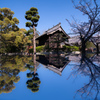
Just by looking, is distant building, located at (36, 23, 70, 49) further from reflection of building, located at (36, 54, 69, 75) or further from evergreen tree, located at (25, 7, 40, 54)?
reflection of building, located at (36, 54, 69, 75)

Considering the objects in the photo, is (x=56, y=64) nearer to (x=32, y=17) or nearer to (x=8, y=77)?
(x=8, y=77)

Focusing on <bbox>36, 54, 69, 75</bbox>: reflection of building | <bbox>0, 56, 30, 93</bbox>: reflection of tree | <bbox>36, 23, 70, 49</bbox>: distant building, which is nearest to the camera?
<bbox>0, 56, 30, 93</bbox>: reflection of tree

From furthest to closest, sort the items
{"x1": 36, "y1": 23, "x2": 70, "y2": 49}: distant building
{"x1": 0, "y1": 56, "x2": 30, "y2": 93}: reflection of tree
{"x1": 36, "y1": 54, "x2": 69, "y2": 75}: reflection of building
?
{"x1": 36, "y1": 23, "x2": 70, "y2": 49}: distant building < {"x1": 36, "y1": 54, "x2": 69, "y2": 75}: reflection of building < {"x1": 0, "y1": 56, "x2": 30, "y2": 93}: reflection of tree

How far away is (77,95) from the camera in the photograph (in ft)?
2.69

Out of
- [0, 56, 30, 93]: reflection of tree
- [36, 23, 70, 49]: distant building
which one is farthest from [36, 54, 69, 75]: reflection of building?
[36, 23, 70, 49]: distant building

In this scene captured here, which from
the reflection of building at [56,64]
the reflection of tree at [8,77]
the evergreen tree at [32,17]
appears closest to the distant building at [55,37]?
the evergreen tree at [32,17]

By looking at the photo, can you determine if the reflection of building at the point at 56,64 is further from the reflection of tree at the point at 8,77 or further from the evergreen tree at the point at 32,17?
the evergreen tree at the point at 32,17

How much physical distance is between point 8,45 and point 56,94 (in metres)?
15.1

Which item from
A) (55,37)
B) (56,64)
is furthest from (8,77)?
(55,37)

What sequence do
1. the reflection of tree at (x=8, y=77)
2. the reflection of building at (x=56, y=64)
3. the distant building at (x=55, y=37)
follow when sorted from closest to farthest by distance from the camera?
the reflection of tree at (x=8, y=77) < the reflection of building at (x=56, y=64) < the distant building at (x=55, y=37)

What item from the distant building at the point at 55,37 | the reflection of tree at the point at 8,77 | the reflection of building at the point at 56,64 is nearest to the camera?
the reflection of tree at the point at 8,77

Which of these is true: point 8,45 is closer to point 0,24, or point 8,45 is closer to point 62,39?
point 0,24

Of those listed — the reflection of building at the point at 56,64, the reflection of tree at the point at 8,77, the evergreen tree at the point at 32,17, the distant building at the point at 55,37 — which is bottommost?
the reflection of building at the point at 56,64

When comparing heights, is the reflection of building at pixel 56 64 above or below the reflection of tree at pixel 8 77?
below
